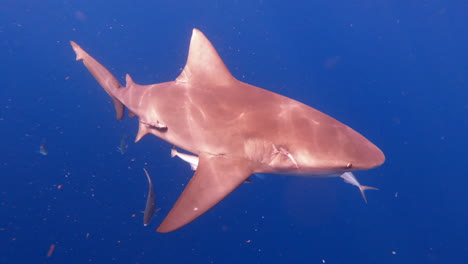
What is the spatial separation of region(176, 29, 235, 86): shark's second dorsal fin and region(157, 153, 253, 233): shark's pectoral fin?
1.11 m

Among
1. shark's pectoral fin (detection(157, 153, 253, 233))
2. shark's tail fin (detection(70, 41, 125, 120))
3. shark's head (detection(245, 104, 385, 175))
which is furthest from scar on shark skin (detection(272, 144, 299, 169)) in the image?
shark's tail fin (detection(70, 41, 125, 120))

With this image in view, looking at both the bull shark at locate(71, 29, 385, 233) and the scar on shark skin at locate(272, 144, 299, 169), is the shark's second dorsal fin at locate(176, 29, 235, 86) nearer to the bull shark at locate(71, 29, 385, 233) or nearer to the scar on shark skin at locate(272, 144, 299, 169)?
the bull shark at locate(71, 29, 385, 233)

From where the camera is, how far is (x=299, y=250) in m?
9.62

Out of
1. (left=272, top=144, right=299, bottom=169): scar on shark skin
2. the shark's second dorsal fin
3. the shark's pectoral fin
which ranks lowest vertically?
the shark's pectoral fin

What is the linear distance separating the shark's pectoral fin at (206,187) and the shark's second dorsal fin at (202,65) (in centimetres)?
111

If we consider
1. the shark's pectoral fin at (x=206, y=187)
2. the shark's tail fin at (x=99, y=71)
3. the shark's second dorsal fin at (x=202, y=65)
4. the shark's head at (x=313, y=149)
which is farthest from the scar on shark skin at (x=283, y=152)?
the shark's tail fin at (x=99, y=71)

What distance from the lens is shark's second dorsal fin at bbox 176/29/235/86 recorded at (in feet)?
13.6

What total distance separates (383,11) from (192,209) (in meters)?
21.3

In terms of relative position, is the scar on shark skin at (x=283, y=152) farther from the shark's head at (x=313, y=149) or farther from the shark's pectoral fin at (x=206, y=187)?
the shark's pectoral fin at (x=206, y=187)

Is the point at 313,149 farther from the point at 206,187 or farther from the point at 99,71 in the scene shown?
the point at 99,71

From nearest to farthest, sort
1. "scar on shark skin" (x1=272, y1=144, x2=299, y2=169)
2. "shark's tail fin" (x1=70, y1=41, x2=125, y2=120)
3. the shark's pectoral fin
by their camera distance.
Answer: the shark's pectoral fin < "scar on shark skin" (x1=272, y1=144, x2=299, y2=169) < "shark's tail fin" (x1=70, y1=41, x2=125, y2=120)

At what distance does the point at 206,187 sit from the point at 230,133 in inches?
29.5

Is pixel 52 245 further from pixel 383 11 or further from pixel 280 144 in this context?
pixel 383 11

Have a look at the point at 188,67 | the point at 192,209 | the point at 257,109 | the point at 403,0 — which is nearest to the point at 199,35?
the point at 188,67
